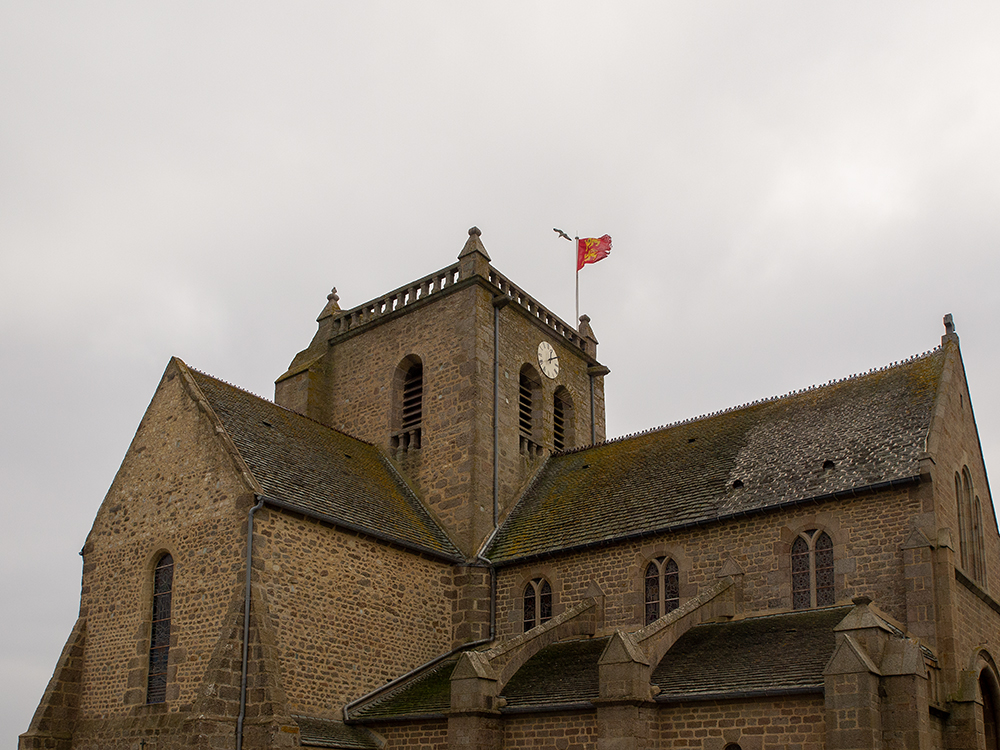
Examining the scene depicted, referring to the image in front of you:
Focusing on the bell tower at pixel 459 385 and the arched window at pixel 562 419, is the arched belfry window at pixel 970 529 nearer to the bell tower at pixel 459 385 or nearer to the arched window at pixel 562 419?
the bell tower at pixel 459 385

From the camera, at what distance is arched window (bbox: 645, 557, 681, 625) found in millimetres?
20516

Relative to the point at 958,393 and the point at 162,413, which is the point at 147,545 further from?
the point at 958,393

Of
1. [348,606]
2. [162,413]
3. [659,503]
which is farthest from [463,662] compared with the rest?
[162,413]

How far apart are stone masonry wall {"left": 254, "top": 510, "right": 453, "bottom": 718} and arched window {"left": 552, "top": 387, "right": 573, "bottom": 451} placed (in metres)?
7.38

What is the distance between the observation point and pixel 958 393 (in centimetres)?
2103

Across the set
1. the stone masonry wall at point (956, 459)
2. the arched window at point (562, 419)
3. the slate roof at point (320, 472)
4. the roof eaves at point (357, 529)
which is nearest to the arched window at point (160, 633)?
the slate roof at point (320, 472)

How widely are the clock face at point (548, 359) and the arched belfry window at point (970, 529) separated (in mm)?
12121

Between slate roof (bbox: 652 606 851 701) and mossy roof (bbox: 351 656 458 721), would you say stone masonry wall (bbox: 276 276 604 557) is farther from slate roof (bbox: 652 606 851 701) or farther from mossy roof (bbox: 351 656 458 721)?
slate roof (bbox: 652 606 851 701)

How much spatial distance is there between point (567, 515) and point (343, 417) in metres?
8.36

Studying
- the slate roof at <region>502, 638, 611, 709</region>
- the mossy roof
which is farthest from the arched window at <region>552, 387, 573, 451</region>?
the slate roof at <region>502, 638, 611, 709</region>

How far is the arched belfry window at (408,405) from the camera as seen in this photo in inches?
1058

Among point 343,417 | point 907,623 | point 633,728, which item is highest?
point 343,417

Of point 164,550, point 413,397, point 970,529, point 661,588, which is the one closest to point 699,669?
point 661,588

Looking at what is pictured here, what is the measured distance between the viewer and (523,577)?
23156 millimetres
